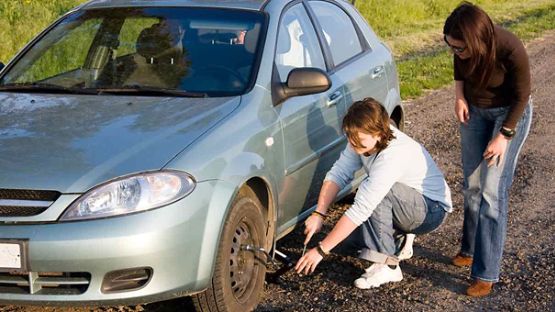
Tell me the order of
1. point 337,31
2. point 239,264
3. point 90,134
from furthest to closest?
point 337,31 → point 239,264 → point 90,134

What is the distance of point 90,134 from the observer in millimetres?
4074

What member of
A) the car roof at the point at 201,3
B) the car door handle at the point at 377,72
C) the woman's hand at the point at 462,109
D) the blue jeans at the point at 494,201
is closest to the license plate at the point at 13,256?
the car roof at the point at 201,3

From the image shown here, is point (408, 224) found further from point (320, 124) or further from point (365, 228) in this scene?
point (320, 124)

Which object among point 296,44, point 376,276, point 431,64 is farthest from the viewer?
point 431,64

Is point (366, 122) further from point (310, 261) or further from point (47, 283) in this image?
point (47, 283)

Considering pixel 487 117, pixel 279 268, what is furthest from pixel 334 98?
pixel 279 268

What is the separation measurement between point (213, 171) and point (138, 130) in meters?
0.44

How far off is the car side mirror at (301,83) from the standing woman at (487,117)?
709 millimetres

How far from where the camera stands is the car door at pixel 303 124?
4727mm

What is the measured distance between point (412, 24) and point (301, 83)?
1457 cm

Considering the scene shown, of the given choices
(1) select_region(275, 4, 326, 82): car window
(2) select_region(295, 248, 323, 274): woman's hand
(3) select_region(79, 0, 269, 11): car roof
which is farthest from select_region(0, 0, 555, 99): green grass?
(2) select_region(295, 248, 323, 274): woman's hand

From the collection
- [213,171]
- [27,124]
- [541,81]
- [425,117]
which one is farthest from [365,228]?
[541,81]

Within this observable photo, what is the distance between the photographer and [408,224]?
4895mm

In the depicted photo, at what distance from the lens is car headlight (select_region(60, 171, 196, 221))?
3633 mm
